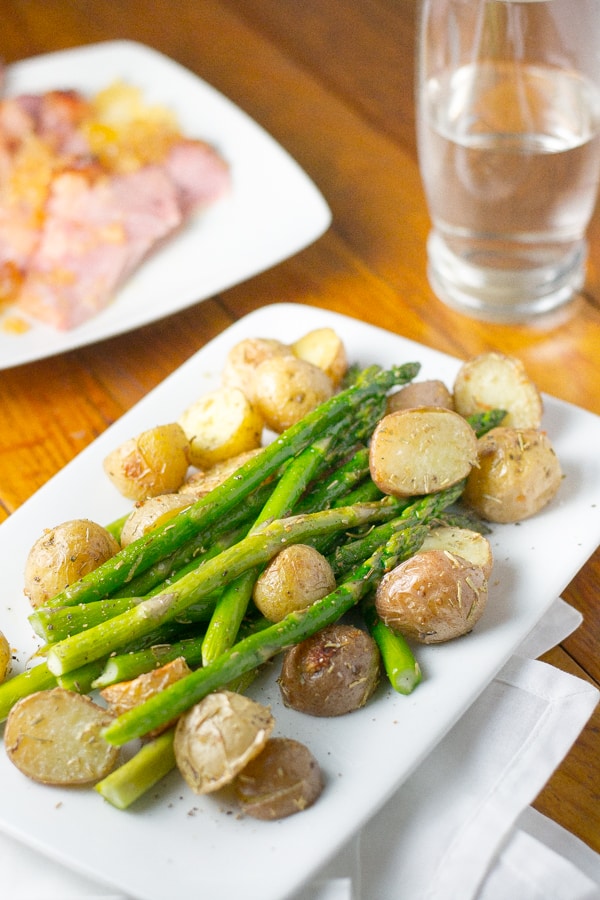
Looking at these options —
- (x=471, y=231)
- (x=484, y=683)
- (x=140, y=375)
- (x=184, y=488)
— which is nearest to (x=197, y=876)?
(x=484, y=683)

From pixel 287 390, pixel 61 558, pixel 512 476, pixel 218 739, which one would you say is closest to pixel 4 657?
pixel 61 558

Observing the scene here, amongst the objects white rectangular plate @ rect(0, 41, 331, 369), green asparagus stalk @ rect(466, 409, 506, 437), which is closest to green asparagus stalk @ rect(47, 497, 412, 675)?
green asparagus stalk @ rect(466, 409, 506, 437)

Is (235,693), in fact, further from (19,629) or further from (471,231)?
(471,231)

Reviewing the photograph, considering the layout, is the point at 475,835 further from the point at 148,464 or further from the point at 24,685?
the point at 148,464

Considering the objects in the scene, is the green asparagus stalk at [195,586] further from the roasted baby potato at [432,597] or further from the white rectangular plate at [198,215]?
the white rectangular plate at [198,215]

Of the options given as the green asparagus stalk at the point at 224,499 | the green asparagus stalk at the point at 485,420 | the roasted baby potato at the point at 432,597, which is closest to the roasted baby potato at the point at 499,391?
the green asparagus stalk at the point at 485,420

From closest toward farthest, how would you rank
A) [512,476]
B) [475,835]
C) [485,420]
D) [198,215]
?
[475,835] < [512,476] < [485,420] < [198,215]
